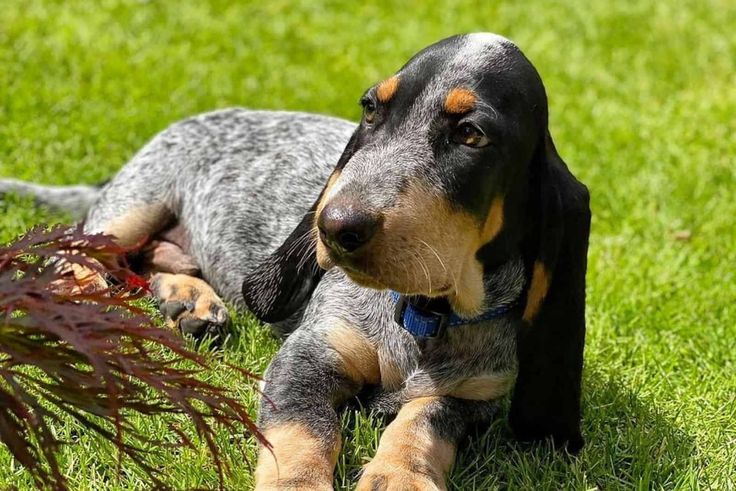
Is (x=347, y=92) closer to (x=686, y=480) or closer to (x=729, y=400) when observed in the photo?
(x=729, y=400)

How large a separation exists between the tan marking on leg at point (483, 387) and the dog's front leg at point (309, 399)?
14.8 inches

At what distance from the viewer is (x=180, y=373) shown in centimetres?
304

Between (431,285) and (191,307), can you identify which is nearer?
(431,285)

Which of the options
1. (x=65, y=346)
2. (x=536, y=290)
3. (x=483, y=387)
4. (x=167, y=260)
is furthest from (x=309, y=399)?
(x=167, y=260)

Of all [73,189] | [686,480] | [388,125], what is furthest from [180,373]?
[73,189]

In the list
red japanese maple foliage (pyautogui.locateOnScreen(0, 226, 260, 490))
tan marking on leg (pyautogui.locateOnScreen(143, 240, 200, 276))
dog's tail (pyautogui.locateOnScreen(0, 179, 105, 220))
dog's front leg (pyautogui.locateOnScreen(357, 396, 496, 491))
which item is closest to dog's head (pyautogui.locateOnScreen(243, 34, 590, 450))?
dog's front leg (pyautogui.locateOnScreen(357, 396, 496, 491))

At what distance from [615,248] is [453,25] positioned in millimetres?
4422

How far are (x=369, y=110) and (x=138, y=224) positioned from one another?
7.21 feet

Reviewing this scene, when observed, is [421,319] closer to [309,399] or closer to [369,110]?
[309,399]

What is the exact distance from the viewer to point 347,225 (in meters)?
3.40

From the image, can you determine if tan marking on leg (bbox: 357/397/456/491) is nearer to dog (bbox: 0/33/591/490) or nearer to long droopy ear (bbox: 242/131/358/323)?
dog (bbox: 0/33/591/490)

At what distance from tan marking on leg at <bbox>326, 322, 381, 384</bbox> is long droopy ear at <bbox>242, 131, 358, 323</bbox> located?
0.28m

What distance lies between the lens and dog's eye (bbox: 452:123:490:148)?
3791 millimetres

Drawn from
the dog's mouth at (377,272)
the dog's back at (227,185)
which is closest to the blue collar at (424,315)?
the dog's mouth at (377,272)
